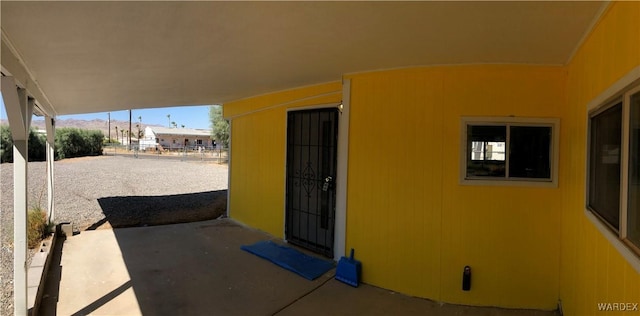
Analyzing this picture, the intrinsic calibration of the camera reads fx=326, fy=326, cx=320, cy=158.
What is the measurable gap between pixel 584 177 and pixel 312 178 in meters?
2.97

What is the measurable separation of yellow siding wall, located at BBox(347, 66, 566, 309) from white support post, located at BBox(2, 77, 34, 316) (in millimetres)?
3033

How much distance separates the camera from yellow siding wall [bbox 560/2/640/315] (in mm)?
1573

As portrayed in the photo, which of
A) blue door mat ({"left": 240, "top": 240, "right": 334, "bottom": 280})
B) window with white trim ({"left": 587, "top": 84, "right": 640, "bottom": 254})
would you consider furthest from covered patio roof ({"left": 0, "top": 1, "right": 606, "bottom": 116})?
blue door mat ({"left": 240, "top": 240, "right": 334, "bottom": 280})

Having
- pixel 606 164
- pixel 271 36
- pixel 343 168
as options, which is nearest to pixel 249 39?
pixel 271 36

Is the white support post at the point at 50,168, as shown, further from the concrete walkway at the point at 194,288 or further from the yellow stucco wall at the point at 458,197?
the yellow stucco wall at the point at 458,197

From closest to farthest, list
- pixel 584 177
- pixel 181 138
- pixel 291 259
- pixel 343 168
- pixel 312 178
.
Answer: pixel 584 177 → pixel 343 168 → pixel 291 259 → pixel 312 178 → pixel 181 138

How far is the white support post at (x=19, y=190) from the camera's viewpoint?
2.52 m

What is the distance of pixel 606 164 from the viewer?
1953 millimetres

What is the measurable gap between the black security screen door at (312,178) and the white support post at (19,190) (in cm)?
293

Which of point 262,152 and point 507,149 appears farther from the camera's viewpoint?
point 262,152

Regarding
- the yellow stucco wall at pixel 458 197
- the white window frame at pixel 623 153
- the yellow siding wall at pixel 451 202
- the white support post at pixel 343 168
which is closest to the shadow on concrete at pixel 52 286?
the white support post at pixel 343 168

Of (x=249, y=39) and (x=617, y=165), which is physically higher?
(x=249, y=39)

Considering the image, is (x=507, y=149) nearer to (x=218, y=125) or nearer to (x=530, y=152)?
(x=530, y=152)

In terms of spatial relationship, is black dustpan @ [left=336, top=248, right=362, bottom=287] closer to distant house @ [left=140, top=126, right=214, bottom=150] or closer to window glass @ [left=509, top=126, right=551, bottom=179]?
window glass @ [left=509, top=126, right=551, bottom=179]
